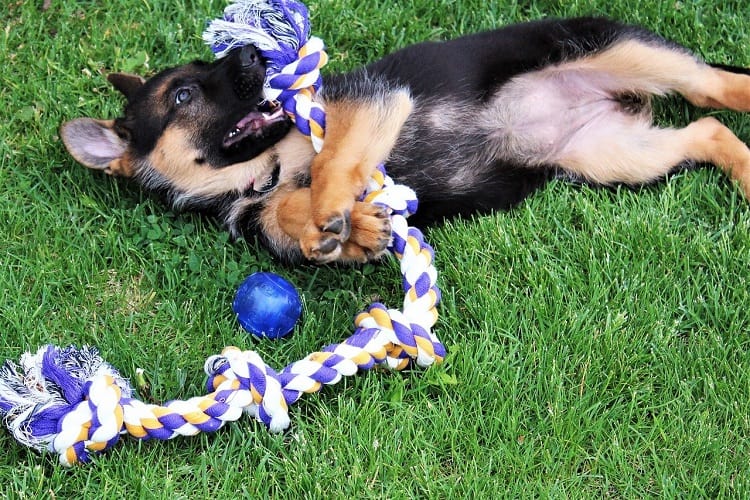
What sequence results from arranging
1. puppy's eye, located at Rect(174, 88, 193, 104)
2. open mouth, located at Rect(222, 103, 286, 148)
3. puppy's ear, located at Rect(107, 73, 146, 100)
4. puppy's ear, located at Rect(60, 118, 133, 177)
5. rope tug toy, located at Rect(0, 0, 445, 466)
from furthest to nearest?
puppy's ear, located at Rect(107, 73, 146, 100) → puppy's ear, located at Rect(60, 118, 133, 177) → puppy's eye, located at Rect(174, 88, 193, 104) → open mouth, located at Rect(222, 103, 286, 148) → rope tug toy, located at Rect(0, 0, 445, 466)

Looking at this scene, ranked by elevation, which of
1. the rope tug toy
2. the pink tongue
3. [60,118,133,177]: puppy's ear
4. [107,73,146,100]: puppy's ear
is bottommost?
the rope tug toy

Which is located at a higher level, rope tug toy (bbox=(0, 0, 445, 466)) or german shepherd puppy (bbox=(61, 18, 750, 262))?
german shepherd puppy (bbox=(61, 18, 750, 262))

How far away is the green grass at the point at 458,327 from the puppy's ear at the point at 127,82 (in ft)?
0.92

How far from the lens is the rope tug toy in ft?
9.49

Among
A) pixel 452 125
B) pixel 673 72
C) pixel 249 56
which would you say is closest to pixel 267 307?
pixel 249 56

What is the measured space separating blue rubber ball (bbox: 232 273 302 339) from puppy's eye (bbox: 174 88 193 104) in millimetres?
962

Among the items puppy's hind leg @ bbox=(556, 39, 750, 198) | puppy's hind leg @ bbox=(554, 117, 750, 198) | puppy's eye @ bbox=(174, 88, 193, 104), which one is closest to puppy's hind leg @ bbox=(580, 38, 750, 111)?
puppy's hind leg @ bbox=(556, 39, 750, 198)

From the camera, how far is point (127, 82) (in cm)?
417

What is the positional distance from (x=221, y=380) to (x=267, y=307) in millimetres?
406

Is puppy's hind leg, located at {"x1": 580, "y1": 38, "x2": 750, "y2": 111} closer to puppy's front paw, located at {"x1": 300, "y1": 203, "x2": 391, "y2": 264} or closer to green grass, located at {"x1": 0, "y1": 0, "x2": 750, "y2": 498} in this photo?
green grass, located at {"x1": 0, "y1": 0, "x2": 750, "y2": 498}

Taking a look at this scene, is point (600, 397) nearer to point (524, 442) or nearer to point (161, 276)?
point (524, 442)

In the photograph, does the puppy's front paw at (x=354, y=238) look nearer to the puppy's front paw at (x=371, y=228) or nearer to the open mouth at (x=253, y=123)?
the puppy's front paw at (x=371, y=228)

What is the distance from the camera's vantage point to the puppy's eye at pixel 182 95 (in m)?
3.83

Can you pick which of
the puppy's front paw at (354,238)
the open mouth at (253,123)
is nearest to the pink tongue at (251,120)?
the open mouth at (253,123)
